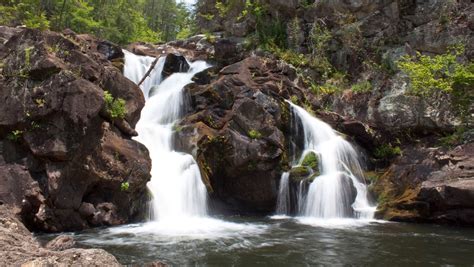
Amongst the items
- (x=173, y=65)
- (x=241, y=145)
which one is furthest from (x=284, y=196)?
(x=173, y=65)

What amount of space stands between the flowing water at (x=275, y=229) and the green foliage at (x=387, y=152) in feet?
4.22

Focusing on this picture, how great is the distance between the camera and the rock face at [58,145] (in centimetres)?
1054

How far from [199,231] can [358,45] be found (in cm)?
1630

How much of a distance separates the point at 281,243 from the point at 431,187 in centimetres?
617

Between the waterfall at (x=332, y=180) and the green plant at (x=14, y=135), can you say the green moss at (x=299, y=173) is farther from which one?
the green plant at (x=14, y=135)

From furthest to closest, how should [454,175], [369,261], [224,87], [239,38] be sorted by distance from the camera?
[239,38] → [224,87] → [454,175] → [369,261]

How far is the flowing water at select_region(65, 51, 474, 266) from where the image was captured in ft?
28.6

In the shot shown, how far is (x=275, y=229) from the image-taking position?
39.0 ft

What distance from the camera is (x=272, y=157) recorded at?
14.9 meters

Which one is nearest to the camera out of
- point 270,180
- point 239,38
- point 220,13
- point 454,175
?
point 454,175

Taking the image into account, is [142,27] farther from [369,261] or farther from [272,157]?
[369,261]

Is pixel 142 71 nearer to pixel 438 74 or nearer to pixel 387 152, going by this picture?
pixel 387 152

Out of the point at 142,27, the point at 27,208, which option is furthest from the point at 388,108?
the point at 142,27

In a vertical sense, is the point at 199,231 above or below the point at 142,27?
below
